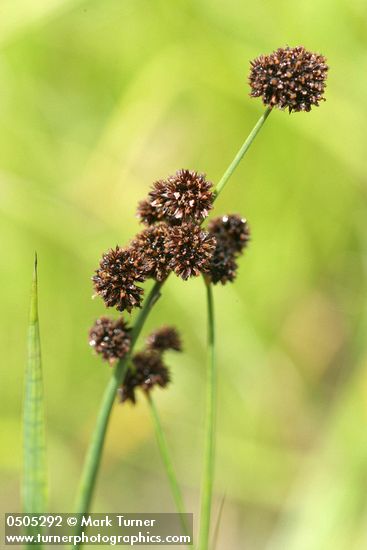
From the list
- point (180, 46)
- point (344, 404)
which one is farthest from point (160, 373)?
point (180, 46)

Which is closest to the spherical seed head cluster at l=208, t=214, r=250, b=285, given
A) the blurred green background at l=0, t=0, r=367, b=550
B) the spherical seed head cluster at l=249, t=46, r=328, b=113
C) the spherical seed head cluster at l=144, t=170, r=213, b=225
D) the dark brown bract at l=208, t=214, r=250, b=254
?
the dark brown bract at l=208, t=214, r=250, b=254

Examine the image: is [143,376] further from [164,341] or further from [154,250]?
[154,250]

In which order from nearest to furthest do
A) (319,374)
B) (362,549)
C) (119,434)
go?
(362,549) < (119,434) < (319,374)

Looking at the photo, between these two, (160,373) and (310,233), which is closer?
(160,373)

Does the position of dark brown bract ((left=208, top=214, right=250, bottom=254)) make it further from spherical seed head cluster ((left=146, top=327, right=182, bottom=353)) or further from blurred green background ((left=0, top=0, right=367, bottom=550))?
blurred green background ((left=0, top=0, right=367, bottom=550))

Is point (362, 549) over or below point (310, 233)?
below

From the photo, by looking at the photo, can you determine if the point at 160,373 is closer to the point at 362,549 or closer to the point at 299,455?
the point at 362,549
